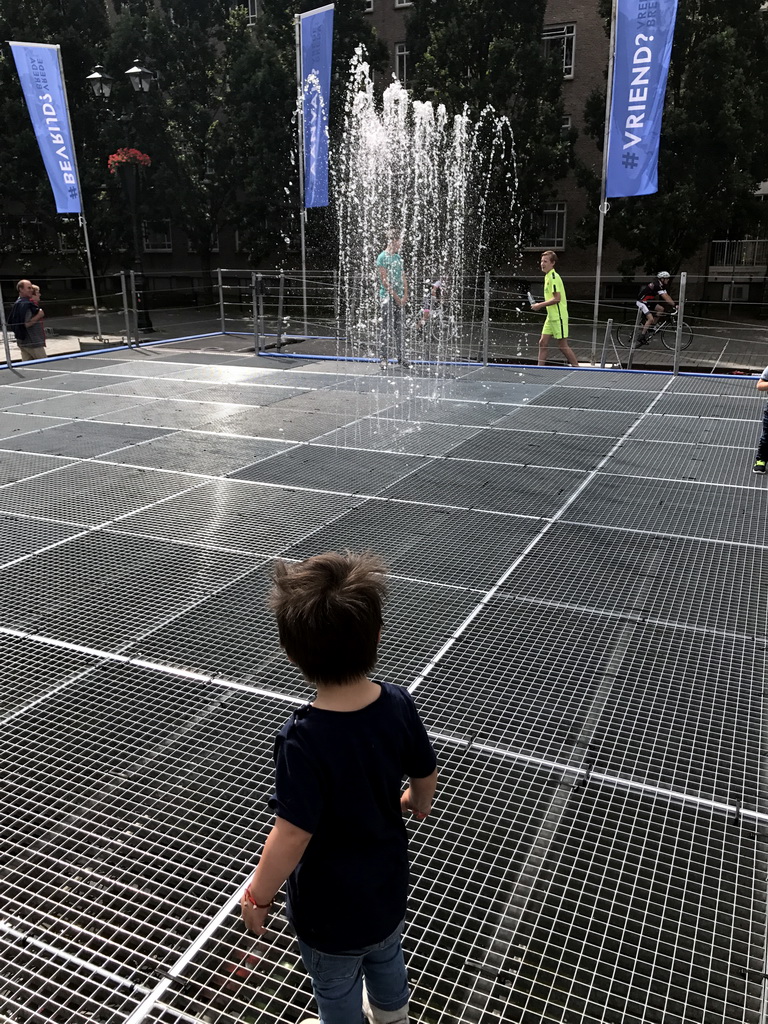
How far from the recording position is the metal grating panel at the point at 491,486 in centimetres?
601

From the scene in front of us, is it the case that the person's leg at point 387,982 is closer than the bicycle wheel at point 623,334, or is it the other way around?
the person's leg at point 387,982

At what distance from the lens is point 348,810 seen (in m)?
1.62

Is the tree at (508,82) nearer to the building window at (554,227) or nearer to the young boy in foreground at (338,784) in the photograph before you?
the building window at (554,227)

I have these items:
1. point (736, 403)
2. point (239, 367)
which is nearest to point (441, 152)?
point (239, 367)

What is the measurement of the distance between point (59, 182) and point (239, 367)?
617 cm

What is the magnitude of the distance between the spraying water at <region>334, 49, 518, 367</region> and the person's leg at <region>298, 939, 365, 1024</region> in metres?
18.3

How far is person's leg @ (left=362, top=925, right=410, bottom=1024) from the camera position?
1792mm

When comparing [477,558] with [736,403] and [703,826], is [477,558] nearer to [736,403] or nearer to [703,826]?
[703,826]

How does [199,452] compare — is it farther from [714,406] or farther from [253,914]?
[253,914]

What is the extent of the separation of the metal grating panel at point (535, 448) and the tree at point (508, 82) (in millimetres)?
17505

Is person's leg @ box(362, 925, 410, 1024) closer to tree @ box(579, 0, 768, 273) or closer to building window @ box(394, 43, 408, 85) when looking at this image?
tree @ box(579, 0, 768, 273)

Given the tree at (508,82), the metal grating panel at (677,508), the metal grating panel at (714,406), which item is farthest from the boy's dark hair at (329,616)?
the tree at (508,82)

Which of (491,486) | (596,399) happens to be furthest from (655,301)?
(491,486)

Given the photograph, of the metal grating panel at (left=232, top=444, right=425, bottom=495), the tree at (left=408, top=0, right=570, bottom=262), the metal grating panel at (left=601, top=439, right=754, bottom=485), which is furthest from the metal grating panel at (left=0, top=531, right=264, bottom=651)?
the tree at (left=408, top=0, right=570, bottom=262)
